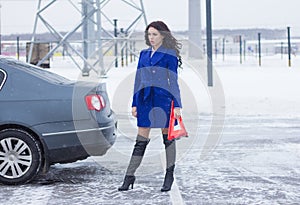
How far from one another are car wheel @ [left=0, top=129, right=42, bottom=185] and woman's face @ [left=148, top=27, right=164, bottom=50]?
66.0 inches

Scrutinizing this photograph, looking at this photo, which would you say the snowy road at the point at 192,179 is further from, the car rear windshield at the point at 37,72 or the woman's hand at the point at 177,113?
the car rear windshield at the point at 37,72

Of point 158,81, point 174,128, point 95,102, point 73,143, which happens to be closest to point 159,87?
point 158,81

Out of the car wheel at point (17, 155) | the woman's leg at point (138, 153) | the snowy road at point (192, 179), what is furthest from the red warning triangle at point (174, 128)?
the car wheel at point (17, 155)

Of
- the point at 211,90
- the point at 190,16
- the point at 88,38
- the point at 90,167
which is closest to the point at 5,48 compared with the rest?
the point at 190,16

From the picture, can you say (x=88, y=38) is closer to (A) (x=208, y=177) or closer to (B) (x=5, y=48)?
(A) (x=208, y=177)

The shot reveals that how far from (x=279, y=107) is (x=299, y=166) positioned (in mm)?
7491

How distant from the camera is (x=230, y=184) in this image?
6.97 m

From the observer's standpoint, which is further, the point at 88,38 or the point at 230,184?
the point at 88,38

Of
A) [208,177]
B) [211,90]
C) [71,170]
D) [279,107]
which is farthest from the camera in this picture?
[211,90]

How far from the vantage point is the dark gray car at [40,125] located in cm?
693

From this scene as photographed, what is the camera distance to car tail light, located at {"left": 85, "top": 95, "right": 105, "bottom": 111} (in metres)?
7.14

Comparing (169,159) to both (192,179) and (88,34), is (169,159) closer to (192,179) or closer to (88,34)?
(192,179)

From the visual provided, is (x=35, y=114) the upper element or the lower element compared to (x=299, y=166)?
upper

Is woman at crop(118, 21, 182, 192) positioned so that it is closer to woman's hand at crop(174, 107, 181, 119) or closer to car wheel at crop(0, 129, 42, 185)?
woman's hand at crop(174, 107, 181, 119)
